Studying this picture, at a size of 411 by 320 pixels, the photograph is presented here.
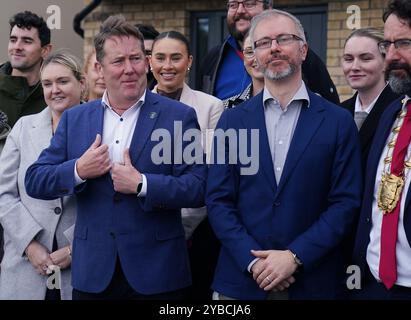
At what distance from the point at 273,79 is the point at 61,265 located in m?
1.48

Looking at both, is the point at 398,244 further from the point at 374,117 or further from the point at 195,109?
the point at 195,109

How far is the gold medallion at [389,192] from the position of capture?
310 cm

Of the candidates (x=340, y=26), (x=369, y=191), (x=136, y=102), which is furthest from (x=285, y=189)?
(x=340, y=26)

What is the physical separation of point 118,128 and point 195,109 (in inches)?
28.3

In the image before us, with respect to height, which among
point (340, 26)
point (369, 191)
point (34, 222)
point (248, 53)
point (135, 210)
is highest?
point (340, 26)

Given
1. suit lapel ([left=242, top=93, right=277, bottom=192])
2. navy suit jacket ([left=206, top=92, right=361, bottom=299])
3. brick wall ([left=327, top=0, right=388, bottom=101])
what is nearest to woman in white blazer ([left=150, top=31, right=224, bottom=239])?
suit lapel ([left=242, top=93, right=277, bottom=192])

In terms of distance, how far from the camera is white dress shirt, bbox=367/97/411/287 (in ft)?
10.1

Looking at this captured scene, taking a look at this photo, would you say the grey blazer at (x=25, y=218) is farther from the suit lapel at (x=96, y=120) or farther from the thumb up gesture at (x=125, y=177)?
the thumb up gesture at (x=125, y=177)

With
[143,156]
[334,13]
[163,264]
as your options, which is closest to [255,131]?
[143,156]

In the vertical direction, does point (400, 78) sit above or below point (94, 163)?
above

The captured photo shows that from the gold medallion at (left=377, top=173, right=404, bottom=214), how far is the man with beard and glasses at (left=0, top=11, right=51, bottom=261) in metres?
2.53

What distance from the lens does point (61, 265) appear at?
12.3 ft

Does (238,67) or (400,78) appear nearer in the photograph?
(400,78)

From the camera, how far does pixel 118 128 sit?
352 cm
